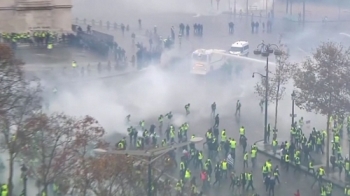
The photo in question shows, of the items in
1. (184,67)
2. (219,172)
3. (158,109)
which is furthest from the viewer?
(184,67)

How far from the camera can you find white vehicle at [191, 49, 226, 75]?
126 feet

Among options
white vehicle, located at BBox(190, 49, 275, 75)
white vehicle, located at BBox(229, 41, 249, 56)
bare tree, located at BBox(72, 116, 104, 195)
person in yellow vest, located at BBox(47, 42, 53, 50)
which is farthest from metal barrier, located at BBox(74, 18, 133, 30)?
bare tree, located at BBox(72, 116, 104, 195)

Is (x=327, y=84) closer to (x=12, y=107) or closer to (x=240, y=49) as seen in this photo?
(x=12, y=107)

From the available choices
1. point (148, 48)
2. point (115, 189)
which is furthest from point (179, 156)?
point (148, 48)

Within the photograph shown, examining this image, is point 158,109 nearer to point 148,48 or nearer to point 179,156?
point 179,156

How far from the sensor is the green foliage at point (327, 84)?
949 inches

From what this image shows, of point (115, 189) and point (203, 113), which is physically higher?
point (115, 189)

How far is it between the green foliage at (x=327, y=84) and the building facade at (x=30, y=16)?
14.9m

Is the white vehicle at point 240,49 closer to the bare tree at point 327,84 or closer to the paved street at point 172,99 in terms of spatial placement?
the paved street at point 172,99

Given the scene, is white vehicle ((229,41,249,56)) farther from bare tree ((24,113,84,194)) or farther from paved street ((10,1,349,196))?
bare tree ((24,113,84,194))

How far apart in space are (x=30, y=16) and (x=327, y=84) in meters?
16.2

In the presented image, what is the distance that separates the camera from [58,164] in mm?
A: 17641

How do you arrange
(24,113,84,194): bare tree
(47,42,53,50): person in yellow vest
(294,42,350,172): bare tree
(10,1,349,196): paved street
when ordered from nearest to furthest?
1. (24,113,84,194): bare tree
2. (294,42,350,172): bare tree
3. (10,1,349,196): paved street
4. (47,42,53,50): person in yellow vest

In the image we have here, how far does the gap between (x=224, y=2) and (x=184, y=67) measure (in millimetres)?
28466
